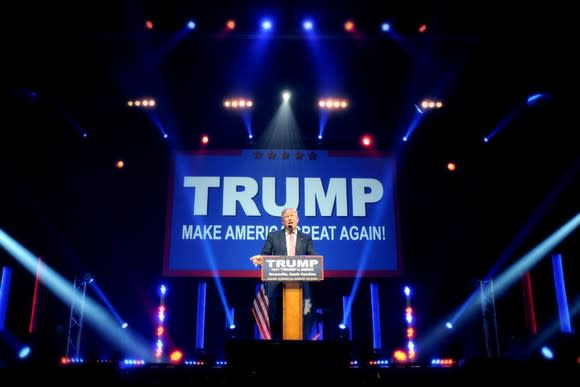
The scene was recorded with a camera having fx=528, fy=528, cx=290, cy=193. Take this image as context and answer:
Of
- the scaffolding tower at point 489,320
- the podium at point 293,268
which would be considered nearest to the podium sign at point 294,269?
the podium at point 293,268

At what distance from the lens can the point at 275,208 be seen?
9.11m

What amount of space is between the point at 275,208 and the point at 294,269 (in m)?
4.21

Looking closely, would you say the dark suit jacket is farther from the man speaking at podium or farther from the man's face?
the man's face

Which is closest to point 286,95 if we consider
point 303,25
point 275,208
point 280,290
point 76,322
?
point 303,25

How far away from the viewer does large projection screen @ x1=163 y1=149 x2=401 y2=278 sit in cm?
888

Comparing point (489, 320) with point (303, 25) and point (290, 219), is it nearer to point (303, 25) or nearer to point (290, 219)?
point (290, 219)

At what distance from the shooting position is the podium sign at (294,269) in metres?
4.91

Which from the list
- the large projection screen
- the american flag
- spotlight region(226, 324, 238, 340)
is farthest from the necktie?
the large projection screen

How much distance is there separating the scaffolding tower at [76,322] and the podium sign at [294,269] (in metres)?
Result: 4.34

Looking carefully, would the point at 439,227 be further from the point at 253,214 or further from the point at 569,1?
the point at 569,1

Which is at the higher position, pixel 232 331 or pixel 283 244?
pixel 283 244

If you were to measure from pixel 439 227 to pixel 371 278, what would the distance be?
1.54m

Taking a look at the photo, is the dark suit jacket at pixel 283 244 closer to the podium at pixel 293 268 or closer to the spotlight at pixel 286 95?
the podium at pixel 293 268

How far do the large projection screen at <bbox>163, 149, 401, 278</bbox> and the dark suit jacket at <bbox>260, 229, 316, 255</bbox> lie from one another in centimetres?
281
